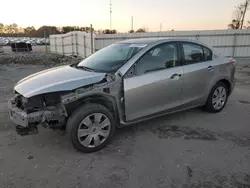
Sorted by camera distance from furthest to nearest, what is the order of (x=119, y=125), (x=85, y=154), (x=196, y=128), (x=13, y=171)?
(x=196, y=128), (x=119, y=125), (x=85, y=154), (x=13, y=171)

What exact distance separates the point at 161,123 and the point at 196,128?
0.66 meters

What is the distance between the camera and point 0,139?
3.59 m

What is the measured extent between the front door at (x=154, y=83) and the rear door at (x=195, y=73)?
0.57 ft

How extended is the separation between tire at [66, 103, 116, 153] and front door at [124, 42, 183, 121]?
380 millimetres

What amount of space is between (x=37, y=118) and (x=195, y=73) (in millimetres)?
2853

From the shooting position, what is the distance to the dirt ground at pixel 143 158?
2555mm

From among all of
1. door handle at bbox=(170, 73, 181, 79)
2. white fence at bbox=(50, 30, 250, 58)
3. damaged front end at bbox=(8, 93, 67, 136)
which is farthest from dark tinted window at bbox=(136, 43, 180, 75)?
white fence at bbox=(50, 30, 250, 58)

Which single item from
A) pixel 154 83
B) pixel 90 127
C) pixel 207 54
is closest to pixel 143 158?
pixel 90 127

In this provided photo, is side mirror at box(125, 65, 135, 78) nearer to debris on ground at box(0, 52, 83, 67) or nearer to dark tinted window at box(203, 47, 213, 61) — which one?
dark tinted window at box(203, 47, 213, 61)

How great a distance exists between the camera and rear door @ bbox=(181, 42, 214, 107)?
396 cm

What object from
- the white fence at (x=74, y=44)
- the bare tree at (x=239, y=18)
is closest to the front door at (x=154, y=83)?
the white fence at (x=74, y=44)

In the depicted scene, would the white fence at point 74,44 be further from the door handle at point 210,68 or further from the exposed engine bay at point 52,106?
the exposed engine bay at point 52,106

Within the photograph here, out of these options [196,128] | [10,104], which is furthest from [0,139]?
[196,128]

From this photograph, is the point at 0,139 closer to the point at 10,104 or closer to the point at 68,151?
the point at 10,104
